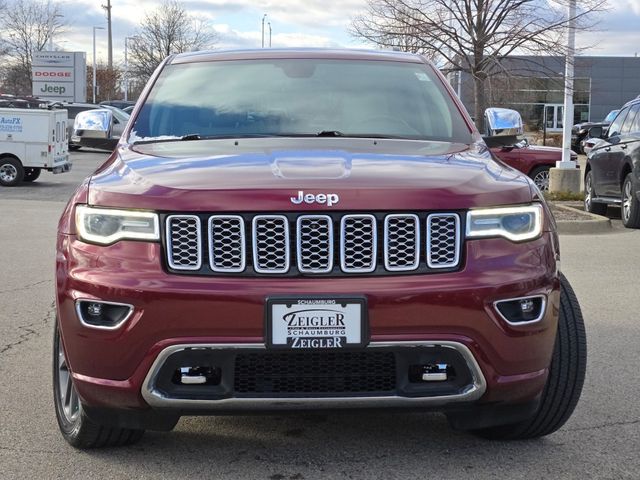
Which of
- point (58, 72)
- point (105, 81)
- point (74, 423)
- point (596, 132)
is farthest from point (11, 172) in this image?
point (105, 81)

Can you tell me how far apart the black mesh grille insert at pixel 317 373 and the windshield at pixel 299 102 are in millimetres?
1369

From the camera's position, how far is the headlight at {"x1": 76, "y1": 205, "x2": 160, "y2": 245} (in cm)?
325

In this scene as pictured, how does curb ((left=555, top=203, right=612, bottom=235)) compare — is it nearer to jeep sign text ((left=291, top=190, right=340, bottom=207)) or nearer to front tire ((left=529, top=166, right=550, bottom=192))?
front tire ((left=529, top=166, right=550, bottom=192))

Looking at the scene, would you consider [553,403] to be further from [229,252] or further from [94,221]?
[94,221]

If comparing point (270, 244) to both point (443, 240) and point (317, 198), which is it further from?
point (443, 240)

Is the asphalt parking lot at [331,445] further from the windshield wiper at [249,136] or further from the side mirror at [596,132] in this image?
the side mirror at [596,132]

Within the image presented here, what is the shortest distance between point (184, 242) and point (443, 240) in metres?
0.90

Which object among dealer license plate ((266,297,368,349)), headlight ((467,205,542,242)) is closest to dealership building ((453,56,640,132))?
headlight ((467,205,542,242))

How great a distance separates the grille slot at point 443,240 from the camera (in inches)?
128

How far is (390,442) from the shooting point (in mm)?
3924

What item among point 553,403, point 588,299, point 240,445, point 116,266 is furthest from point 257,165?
point 588,299

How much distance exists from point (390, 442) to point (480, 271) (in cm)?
105

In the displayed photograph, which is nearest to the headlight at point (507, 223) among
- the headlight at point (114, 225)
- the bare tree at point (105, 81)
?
the headlight at point (114, 225)

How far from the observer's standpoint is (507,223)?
3.36 m
